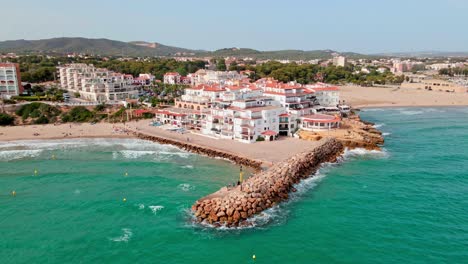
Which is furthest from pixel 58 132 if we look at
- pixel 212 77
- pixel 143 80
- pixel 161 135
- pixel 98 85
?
pixel 212 77

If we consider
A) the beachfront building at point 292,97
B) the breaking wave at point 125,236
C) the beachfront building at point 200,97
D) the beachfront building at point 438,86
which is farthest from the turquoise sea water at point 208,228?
the beachfront building at point 438,86

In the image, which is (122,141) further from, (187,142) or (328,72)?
(328,72)

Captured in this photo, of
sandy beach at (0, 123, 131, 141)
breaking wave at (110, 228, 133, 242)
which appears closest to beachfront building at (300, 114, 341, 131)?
sandy beach at (0, 123, 131, 141)

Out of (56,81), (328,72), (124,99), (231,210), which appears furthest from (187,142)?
(328,72)

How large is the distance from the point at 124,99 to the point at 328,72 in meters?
67.2

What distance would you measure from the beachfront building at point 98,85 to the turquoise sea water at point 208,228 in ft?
95.2

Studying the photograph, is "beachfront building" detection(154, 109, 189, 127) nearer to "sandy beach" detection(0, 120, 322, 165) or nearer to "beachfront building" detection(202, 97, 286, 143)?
"sandy beach" detection(0, 120, 322, 165)

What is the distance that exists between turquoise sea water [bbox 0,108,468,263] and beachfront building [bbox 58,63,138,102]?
29022 millimetres

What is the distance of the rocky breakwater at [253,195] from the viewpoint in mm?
24898

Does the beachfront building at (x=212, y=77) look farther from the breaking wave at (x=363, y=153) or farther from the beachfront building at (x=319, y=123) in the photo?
the breaking wave at (x=363, y=153)

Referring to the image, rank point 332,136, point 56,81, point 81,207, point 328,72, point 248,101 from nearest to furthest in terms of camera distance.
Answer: point 81,207 < point 332,136 < point 248,101 < point 56,81 < point 328,72

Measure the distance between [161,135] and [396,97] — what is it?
63.4m

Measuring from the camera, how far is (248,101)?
47.7 meters

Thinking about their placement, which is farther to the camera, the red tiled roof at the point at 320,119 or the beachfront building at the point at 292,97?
the beachfront building at the point at 292,97
